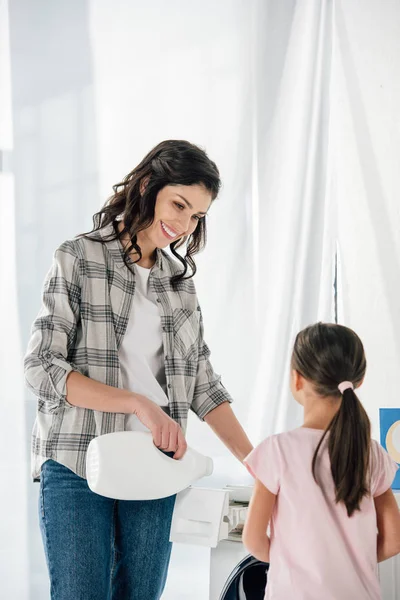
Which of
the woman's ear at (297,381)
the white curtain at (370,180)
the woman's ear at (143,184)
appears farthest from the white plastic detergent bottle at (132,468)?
the white curtain at (370,180)

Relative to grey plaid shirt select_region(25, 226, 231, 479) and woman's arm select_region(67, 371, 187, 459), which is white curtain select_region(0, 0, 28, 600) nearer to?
grey plaid shirt select_region(25, 226, 231, 479)

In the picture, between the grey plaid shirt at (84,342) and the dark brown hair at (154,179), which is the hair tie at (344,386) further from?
the dark brown hair at (154,179)

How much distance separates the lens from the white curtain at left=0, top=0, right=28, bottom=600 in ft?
8.35

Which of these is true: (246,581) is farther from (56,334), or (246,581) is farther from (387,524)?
(56,334)

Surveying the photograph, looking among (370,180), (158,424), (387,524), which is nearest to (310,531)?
(387,524)

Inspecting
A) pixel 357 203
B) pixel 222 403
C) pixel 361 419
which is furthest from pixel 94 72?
pixel 361 419

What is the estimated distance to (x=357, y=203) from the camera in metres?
2.19

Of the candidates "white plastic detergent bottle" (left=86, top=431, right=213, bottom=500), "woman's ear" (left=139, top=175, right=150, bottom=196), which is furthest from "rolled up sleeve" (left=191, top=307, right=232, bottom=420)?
"woman's ear" (left=139, top=175, right=150, bottom=196)

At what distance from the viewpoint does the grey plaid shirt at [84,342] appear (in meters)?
1.34

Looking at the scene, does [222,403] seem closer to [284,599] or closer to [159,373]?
[159,373]

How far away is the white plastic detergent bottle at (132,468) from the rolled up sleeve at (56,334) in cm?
13

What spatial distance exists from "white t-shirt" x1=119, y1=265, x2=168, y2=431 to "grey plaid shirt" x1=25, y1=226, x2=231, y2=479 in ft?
0.06

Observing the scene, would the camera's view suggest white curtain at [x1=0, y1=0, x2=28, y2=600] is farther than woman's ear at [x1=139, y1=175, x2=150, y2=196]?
Yes

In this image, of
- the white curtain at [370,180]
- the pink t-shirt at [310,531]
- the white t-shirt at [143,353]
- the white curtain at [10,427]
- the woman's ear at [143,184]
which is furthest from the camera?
the white curtain at [10,427]
